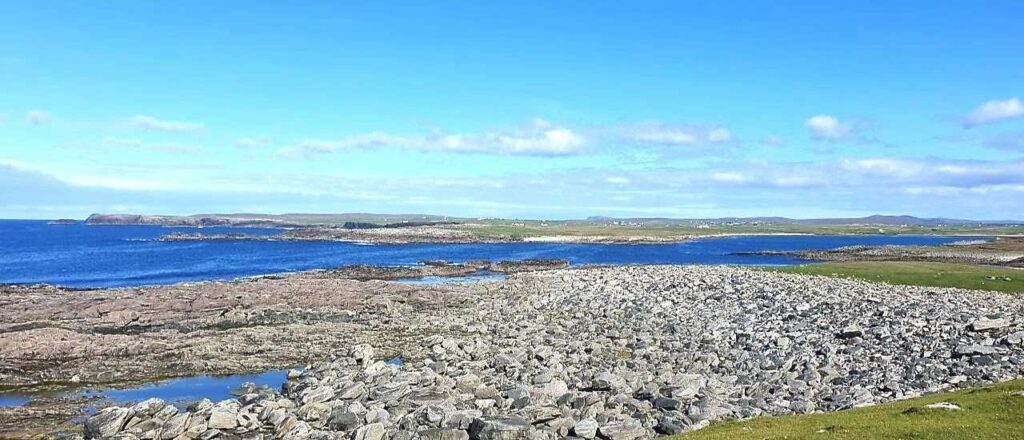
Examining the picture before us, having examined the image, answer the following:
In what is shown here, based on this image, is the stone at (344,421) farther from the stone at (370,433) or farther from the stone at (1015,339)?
the stone at (1015,339)

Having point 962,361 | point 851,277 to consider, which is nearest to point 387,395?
point 962,361

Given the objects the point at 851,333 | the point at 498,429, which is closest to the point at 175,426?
the point at 498,429

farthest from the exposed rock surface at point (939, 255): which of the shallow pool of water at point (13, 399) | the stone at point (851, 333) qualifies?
the shallow pool of water at point (13, 399)

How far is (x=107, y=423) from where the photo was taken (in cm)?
2319

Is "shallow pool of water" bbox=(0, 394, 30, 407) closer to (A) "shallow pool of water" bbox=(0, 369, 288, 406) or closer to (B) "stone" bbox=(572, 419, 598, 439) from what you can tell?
(A) "shallow pool of water" bbox=(0, 369, 288, 406)

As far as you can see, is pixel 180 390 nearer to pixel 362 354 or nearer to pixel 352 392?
pixel 362 354

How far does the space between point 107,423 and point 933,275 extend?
2483 inches

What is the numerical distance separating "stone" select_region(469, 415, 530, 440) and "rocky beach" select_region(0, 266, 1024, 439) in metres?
0.04

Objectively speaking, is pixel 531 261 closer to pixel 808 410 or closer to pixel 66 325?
pixel 66 325

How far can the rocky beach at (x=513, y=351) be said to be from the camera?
76.9ft

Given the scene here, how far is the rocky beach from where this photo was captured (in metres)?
23.5

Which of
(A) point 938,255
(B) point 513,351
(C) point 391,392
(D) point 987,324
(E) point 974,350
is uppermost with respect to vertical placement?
(A) point 938,255

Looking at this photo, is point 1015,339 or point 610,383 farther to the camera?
point 1015,339

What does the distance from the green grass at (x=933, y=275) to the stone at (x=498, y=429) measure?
149 ft
